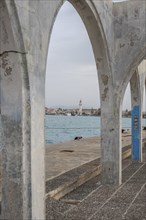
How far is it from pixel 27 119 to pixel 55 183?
3886 mm

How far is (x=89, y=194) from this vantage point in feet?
24.9

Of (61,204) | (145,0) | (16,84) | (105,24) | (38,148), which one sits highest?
(145,0)

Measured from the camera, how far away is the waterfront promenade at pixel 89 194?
20.1 feet

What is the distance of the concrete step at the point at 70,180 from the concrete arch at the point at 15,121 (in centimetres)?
261

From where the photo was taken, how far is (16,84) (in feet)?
13.2

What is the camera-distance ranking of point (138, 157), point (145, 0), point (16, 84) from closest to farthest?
1. point (16, 84)
2. point (145, 0)
3. point (138, 157)

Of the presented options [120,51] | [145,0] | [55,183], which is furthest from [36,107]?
[145,0]

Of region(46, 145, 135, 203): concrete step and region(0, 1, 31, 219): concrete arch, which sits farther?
region(46, 145, 135, 203): concrete step

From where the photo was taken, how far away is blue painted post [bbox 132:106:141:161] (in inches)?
501

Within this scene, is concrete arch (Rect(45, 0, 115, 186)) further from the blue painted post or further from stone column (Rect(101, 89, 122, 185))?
the blue painted post

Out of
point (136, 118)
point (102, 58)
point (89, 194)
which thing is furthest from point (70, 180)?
point (136, 118)

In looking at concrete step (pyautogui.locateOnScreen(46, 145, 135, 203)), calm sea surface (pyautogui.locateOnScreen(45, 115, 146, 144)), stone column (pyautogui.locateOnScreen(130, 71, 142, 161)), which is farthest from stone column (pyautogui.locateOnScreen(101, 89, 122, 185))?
calm sea surface (pyautogui.locateOnScreen(45, 115, 146, 144))

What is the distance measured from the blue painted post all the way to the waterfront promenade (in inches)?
63.7

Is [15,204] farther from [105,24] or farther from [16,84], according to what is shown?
[105,24]
